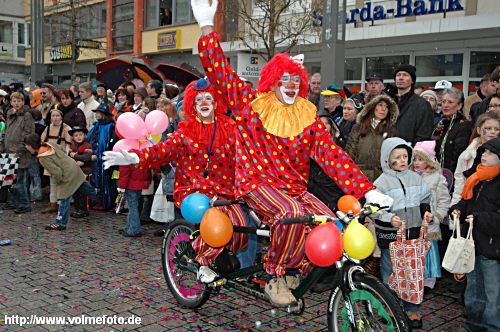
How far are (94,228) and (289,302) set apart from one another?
183 inches

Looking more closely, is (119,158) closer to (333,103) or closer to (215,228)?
A: (215,228)

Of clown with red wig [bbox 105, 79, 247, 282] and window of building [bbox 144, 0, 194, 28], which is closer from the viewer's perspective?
clown with red wig [bbox 105, 79, 247, 282]

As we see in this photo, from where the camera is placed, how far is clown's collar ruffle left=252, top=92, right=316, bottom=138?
13.2 ft

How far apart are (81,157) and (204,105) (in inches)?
157

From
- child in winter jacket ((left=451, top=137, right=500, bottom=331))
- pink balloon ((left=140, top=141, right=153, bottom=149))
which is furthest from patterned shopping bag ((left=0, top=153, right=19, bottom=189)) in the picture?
child in winter jacket ((left=451, top=137, right=500, bottom=331))

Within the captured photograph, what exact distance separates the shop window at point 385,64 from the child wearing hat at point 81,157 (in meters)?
9.81

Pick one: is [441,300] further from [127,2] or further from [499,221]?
[127,2]

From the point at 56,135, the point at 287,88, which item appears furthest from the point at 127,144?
the point at 56,135

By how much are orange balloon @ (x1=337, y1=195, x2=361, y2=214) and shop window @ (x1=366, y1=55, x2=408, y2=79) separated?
40.7 ft

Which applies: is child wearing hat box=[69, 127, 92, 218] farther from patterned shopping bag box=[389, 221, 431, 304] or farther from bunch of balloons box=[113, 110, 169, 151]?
patterned shopping bag box=[389, 221, 431, 304]

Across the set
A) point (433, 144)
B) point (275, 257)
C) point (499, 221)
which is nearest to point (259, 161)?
point (275, 257)

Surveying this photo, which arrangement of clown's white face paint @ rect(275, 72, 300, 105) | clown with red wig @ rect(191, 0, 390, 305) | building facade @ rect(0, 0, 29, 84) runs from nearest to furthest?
clown with red wig @ rect(191, 0, 390, 305) < clown's white face paint @ rect(275, 72, 300, 105) < building facade @ rect(0, 0, 29, 84)

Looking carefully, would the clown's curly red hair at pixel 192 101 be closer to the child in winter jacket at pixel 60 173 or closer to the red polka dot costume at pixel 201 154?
the red polka dot costume at pixel 201 154

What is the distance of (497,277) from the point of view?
3.88 metres
